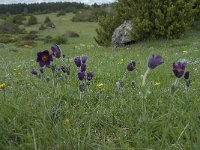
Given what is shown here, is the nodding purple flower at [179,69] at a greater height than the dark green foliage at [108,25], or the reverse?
the nodding purple flower at [179,69]

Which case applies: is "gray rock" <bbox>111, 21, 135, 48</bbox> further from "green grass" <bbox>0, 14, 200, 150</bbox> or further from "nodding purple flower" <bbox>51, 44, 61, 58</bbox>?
"nodding purple flower" <bbox>51, 44, 61, 58</bbox>

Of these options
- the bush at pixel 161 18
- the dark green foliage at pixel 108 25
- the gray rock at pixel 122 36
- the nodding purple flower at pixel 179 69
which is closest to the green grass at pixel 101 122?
the nodding purple flower at pixel 179 69

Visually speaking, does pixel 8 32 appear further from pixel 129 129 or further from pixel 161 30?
pixel 129 129

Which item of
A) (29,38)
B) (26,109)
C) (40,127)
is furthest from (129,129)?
(29,38)

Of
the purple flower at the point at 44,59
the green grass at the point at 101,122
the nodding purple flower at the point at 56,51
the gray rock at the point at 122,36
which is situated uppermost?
the nodding purple flower at the point at 56,51

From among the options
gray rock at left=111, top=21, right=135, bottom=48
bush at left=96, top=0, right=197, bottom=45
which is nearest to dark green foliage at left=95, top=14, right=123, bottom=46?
gray rock at left=111, top=21, right=135, bottom=48

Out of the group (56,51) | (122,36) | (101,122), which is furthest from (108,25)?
(101,122)

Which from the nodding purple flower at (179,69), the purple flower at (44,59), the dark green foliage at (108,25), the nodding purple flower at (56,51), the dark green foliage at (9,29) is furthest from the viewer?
the dark green foliage at (9,29)

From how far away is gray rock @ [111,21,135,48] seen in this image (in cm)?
1866

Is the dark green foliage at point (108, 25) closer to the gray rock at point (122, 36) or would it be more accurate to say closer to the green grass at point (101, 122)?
the gray rock at point (122, 36)

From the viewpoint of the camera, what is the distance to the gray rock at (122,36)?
18.7 meters

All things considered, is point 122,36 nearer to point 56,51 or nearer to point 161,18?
point 161,18

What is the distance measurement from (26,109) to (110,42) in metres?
17.5

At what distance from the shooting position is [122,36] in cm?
1878
